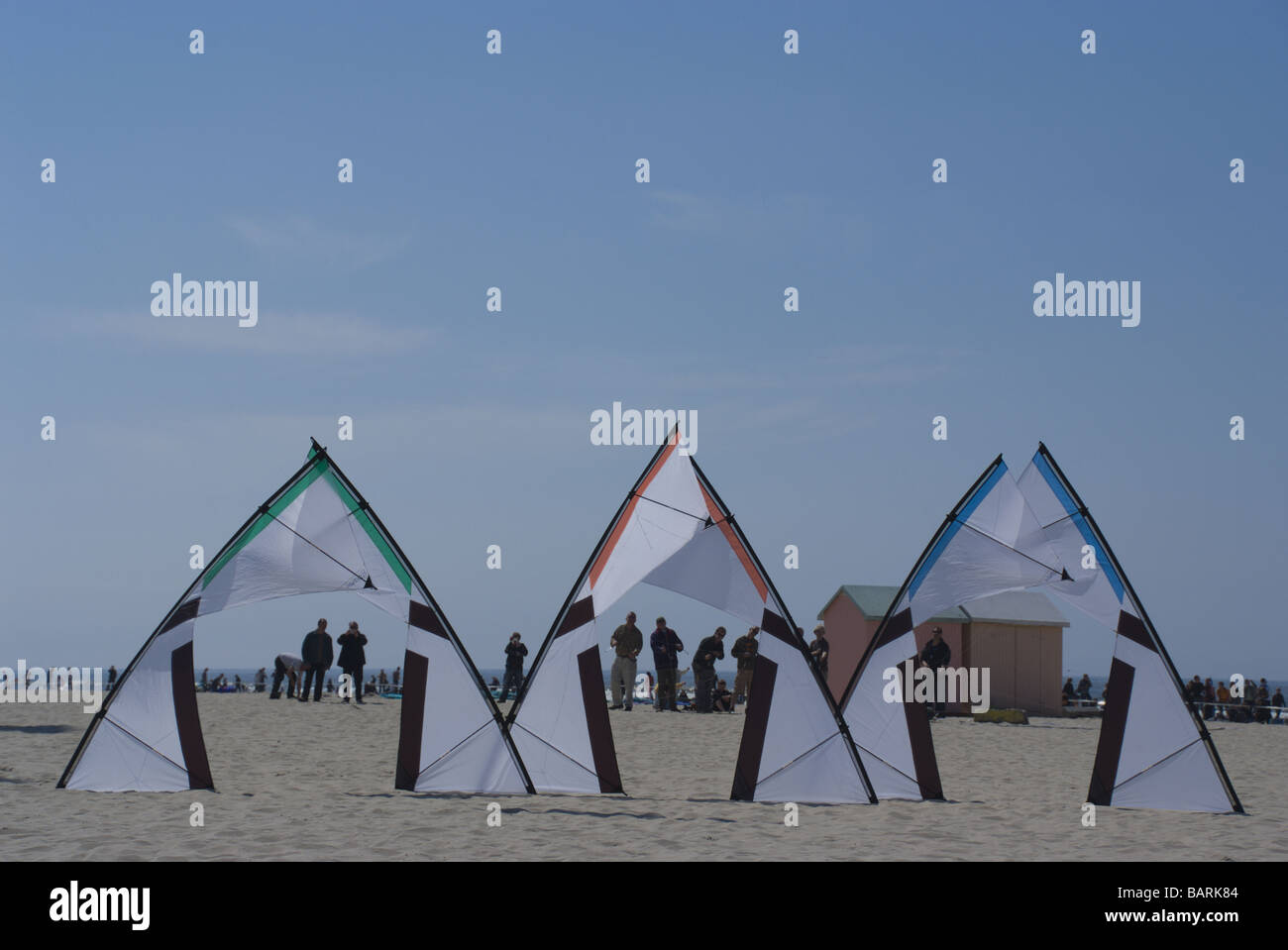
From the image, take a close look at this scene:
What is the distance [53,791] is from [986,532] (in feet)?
30.6

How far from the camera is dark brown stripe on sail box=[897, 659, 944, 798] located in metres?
12.6

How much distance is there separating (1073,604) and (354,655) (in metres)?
13.4

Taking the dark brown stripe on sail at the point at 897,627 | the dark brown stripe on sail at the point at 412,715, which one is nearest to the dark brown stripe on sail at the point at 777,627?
the dark brown stripe on sail at the point at 897,627

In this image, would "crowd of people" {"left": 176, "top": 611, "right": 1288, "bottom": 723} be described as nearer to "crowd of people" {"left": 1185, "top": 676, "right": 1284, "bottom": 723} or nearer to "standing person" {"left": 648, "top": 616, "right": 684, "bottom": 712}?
"standing person" {"left": 648, "top": 616, "right": 684, "bottom": 712}

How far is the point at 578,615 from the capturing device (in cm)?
1273

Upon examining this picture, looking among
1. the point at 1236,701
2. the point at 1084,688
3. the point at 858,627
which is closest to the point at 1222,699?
the point at 1236,701

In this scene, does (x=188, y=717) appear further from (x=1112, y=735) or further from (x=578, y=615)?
(x=1112, y=735)

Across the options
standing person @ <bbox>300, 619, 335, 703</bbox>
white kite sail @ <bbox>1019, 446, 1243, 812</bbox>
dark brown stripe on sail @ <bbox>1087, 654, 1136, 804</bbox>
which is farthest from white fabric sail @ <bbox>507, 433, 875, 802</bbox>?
standing person @ <bbox>300, 619, 335, 703</bbox>

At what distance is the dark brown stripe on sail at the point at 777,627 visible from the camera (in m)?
12.6
